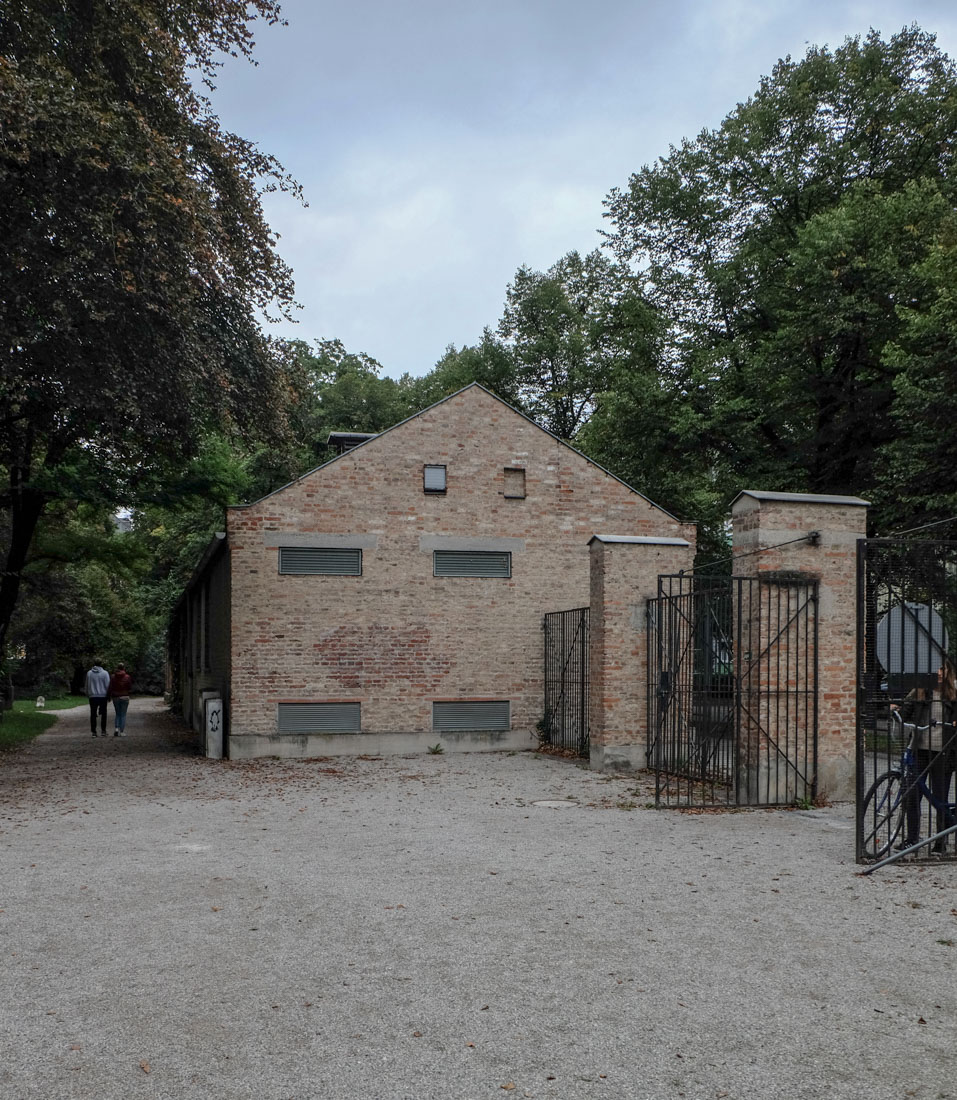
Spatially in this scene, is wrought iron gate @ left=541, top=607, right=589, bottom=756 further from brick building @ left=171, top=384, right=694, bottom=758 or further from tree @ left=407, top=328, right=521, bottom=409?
tree @ left=407, top=328, right=521, bottom=409

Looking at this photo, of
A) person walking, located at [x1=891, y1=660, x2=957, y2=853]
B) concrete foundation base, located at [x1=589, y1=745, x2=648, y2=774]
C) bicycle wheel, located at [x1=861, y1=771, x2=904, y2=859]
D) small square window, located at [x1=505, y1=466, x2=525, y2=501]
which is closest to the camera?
bicycle wheel, located at [x1=861, y1=771, x2=904, y2=859]

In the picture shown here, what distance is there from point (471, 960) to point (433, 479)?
13227 millimetres

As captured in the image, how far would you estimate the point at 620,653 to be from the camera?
14898 mm

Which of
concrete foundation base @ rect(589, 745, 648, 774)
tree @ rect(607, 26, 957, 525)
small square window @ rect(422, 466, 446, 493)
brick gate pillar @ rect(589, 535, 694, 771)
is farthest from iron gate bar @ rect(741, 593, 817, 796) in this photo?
tree @ rect(607, 26, 957, 525)

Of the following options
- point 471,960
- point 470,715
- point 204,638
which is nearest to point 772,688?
point 471,960

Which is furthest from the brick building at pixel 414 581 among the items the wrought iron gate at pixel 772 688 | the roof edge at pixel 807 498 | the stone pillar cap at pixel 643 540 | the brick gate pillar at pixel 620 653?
the wrought iron gate at pixel 772 688

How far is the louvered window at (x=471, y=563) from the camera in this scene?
713 inches

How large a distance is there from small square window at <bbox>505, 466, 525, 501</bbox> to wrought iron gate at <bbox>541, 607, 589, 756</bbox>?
2381 mm

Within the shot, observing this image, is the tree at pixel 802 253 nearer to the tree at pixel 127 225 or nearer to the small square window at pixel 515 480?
the small square window at pixel 515 480

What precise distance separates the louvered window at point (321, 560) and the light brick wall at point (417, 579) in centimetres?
14

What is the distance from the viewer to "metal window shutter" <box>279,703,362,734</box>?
17.2 m

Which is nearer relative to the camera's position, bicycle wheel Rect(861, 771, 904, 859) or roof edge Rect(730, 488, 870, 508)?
bicycle wheel Rect(861, 771, 904, 859)

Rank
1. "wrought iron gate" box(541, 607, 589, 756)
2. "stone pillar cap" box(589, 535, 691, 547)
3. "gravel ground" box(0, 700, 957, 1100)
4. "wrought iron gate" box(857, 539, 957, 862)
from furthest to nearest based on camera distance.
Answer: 1. "wrought iron gate" box(541, 607, 589, 756)
2. "stone pillar cap" box(589, 535, 691, 547)
3. "wrought iron gate" box(857, 539, 957, 862)
4. "gravel ground" box(0, 700, 957, 1100)

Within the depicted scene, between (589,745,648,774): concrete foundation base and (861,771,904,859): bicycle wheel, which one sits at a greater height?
(861,771,904,859): bicycle wheel
